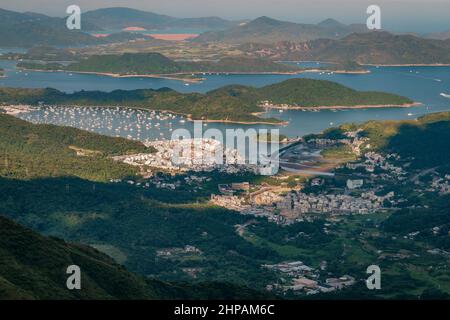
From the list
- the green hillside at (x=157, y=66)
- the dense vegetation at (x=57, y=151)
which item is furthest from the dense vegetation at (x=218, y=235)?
the green hillside at (x=157, y=66)

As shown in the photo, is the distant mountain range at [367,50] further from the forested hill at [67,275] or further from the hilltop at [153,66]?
the forested hill at [67,275]

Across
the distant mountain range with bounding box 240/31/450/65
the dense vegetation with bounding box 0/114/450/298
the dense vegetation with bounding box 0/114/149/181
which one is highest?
the distant mountain range with bounding box 240/31/450/65

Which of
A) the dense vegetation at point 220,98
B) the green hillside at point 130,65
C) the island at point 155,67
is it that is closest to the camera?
the dense vegetation at point 220,98

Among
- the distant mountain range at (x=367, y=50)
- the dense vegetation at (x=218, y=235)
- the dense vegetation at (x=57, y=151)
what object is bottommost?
the dense vegetation at (x=218, y=235)

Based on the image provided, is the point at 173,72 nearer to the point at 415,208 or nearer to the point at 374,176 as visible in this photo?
the point at 374,176

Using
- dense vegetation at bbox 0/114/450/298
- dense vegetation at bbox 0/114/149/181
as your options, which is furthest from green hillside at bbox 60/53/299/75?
dense vegetation at bbox 0/114/450/298

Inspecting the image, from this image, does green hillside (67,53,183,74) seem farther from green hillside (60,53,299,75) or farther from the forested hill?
the forested hill
